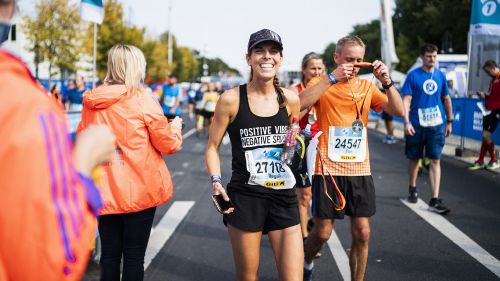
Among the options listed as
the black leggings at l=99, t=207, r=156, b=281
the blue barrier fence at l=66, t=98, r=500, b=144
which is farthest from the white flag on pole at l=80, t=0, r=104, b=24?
the blue barrier fence at l=66, t=98, r=500, b=144

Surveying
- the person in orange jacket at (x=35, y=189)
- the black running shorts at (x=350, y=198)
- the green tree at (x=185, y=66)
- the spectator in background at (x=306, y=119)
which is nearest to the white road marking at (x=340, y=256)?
the spectator in background at (x=306, y=119)

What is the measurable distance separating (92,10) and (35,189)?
22.8ft

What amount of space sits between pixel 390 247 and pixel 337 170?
73.0 inches

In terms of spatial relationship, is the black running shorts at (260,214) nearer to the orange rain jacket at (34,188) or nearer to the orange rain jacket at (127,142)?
the orange rain jacket at (127,142)

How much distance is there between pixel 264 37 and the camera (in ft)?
10.6

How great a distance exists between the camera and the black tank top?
3.24 meters

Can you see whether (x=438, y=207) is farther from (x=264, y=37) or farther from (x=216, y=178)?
(x=264, y=37)

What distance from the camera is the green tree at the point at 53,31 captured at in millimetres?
26219

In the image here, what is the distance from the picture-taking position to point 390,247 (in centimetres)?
549

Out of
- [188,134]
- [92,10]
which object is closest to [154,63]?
[188,134]

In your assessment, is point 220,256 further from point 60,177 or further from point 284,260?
point 60,177

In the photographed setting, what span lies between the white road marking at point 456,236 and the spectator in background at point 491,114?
359 cm

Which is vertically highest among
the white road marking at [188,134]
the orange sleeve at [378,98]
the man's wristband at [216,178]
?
the orange sleeve at [378,98]

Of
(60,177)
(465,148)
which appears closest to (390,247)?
(60,177)
